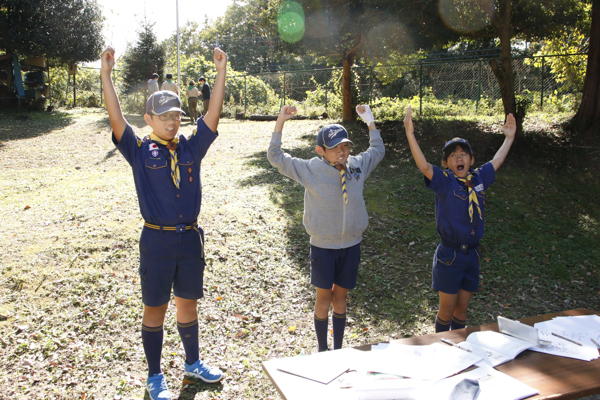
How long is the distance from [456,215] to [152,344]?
2.38m

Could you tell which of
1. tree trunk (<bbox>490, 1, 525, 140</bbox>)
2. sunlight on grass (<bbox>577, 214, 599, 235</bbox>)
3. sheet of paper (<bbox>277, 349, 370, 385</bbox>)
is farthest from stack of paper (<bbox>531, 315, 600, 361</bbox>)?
tree trunk (<bbox>490, 1, 525, 140</bbox>)

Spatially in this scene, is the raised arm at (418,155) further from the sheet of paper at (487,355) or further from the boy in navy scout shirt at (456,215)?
the sheet of paper at (487,355)

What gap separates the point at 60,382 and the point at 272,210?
434 centimetres

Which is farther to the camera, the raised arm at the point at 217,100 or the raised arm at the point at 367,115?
the raised arm at the point at 367,115

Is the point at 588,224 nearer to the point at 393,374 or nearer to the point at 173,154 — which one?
the point at 393,374

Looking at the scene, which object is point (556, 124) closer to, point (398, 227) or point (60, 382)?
point (398, 227)

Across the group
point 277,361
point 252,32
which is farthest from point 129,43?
point 252,32

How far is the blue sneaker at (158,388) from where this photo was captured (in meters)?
3.23

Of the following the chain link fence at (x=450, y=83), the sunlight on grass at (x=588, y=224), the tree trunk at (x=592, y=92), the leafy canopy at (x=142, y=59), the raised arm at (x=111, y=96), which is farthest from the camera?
the leafy canopy at (x=142, y=59)

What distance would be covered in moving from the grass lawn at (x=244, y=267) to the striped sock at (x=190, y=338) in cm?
22

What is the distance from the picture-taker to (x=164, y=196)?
300 centimetres

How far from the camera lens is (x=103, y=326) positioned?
14.2 feet

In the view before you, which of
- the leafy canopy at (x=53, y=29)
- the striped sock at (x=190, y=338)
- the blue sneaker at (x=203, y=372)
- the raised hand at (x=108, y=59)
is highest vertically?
the leafy canopy at (x=53, y=29)

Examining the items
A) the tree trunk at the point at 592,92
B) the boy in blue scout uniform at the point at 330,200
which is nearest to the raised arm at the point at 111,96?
the boy in blue scout uniform at the point at 330,200
